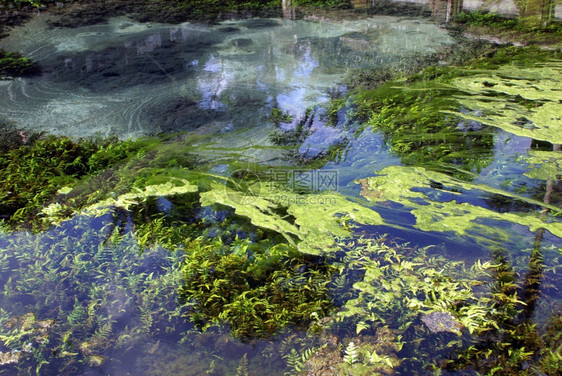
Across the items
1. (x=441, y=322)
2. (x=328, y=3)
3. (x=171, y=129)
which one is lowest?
(x=441, y=322)

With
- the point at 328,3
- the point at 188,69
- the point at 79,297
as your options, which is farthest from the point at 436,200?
the point at 328,3

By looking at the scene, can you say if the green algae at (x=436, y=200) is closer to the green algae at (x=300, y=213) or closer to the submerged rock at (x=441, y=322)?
the green algae at (x=300, y=213)

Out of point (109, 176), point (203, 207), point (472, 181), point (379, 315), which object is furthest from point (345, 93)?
point (379, 315)

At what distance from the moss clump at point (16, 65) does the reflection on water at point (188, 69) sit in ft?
0.41

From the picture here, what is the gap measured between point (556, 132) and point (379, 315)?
1846mm

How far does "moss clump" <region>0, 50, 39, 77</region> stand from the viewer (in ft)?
11.9

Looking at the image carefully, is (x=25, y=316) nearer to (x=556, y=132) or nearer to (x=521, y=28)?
(x=556, y=132)

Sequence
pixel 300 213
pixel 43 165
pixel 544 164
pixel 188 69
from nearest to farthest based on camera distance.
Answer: pixel 300 213
pixel 544 164
pixel 43 165
pixel 188 69

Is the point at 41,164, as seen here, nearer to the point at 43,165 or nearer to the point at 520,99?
the point at 43,165

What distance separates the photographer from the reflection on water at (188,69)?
2861 millimetres

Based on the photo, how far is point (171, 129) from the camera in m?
2.69

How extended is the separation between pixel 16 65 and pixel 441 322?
4.11 m

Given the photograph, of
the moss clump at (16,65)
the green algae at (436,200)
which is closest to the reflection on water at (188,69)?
the moss clump at (16,65)

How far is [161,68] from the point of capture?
11.9 ft
